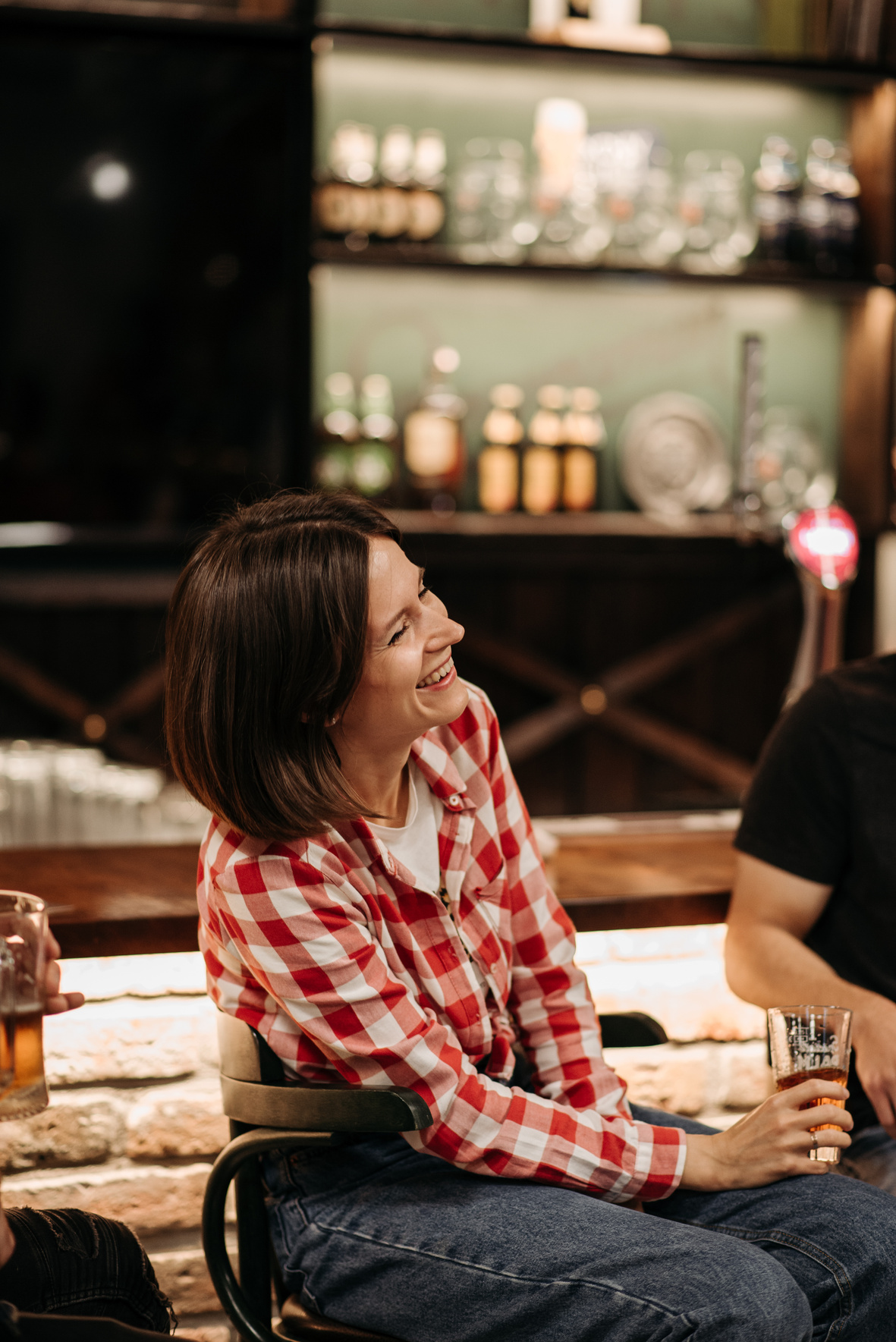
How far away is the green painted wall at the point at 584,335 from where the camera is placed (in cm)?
318

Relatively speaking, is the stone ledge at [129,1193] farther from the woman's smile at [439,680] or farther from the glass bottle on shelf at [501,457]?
the glass bottle on shelf at [501,457]

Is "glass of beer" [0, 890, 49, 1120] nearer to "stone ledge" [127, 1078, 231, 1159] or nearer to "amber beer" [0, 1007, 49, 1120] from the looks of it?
"amber beer" [0, 1007, 49, 1120]

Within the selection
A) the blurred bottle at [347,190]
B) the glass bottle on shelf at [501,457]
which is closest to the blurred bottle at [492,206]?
the blurred bottle at [347,190]

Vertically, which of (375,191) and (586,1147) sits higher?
(375,191)

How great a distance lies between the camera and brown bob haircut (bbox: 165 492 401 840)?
1.16 m

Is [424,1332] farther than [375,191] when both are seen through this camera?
No

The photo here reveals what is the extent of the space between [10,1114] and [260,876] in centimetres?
26

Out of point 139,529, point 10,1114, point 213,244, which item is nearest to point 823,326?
point 213,244

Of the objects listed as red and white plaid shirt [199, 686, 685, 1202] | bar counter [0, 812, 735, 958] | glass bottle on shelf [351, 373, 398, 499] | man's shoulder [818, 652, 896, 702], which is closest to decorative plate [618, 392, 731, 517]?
glass bottle on shelf [351, 373, 398, 499]

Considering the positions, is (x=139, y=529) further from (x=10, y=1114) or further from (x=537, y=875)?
(x=10, y=1114)

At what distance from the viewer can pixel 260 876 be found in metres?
1.16

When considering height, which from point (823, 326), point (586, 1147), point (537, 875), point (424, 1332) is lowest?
point (424, 1332)

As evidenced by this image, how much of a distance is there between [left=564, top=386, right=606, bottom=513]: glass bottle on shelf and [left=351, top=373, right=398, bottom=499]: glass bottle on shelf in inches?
15.9

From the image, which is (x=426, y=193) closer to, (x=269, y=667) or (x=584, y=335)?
(x=584, y=335)
